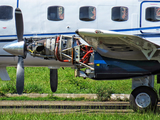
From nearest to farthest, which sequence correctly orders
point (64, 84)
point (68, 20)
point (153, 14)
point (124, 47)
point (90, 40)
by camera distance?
point (90, 40)
point (124, 47)
point (153, 14)
point (68, 20)
point (64, 84)

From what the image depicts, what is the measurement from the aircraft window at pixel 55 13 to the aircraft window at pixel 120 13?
2.08 m

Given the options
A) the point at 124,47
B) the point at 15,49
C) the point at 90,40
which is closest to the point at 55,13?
Result: the point at 15,49

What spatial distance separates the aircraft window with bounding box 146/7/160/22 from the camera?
36.4 ft

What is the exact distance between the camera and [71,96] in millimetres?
14586

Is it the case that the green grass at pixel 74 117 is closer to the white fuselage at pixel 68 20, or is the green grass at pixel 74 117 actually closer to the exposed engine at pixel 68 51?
the exposed engine at pixel 68 51

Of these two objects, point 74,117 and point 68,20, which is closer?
point 74,117

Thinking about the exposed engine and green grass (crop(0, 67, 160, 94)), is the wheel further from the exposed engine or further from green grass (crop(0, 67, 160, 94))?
green grass (crop(0, 67, 160, 94))

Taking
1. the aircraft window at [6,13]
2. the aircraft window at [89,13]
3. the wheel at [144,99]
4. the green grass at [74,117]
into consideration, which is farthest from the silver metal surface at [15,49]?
the wheel at [144,99]

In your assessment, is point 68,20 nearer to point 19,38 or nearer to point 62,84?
point 19,38

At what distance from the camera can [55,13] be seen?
11570mm

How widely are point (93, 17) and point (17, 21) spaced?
117 inches

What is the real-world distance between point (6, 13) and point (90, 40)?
4.27m

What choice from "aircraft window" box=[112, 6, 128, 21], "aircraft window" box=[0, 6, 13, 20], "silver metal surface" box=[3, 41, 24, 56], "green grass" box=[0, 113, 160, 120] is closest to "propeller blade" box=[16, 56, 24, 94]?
"silver metal surface" box=[3, 41, 24, 56]

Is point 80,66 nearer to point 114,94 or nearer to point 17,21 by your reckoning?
point 17,21
